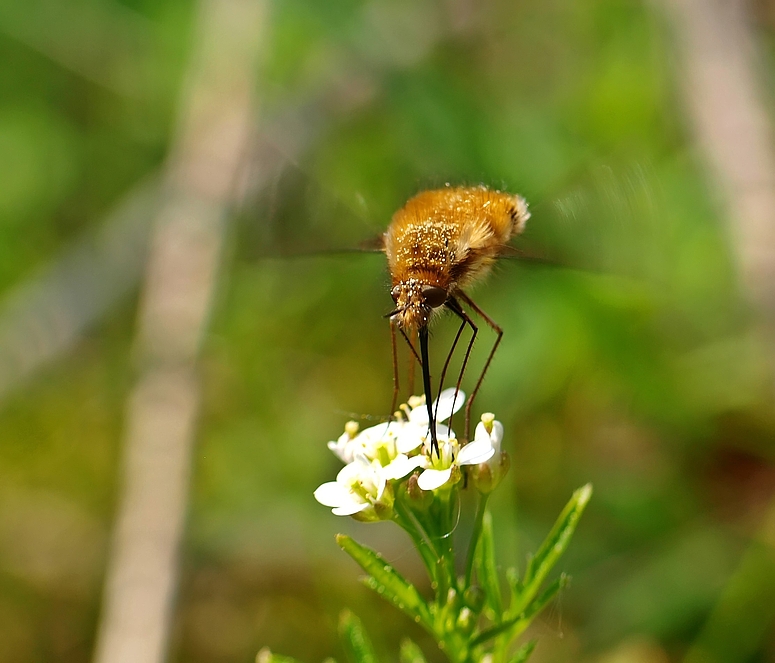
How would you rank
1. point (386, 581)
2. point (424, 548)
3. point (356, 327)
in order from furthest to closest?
point (356, 327) < point (424, 548) < point (386, 581)

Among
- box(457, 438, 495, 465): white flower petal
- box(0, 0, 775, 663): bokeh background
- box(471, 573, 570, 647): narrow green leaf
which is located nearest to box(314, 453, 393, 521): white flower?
box(457, 438, 495, 465): white flower petal

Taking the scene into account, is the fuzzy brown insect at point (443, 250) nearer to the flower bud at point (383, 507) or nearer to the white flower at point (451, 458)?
the white flower at point (451, 458)

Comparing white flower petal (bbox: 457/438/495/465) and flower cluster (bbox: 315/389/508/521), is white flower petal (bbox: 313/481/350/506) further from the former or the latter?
white flower petal (bbox: 457/438/495/465)

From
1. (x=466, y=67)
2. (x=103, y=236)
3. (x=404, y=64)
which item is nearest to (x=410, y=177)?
(x=404, y=64)

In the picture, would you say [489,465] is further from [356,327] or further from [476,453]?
[356,327]

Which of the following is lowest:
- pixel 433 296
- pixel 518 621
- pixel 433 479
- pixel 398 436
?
pixel 518 621

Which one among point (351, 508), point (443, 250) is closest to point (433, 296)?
point (443, 250)
